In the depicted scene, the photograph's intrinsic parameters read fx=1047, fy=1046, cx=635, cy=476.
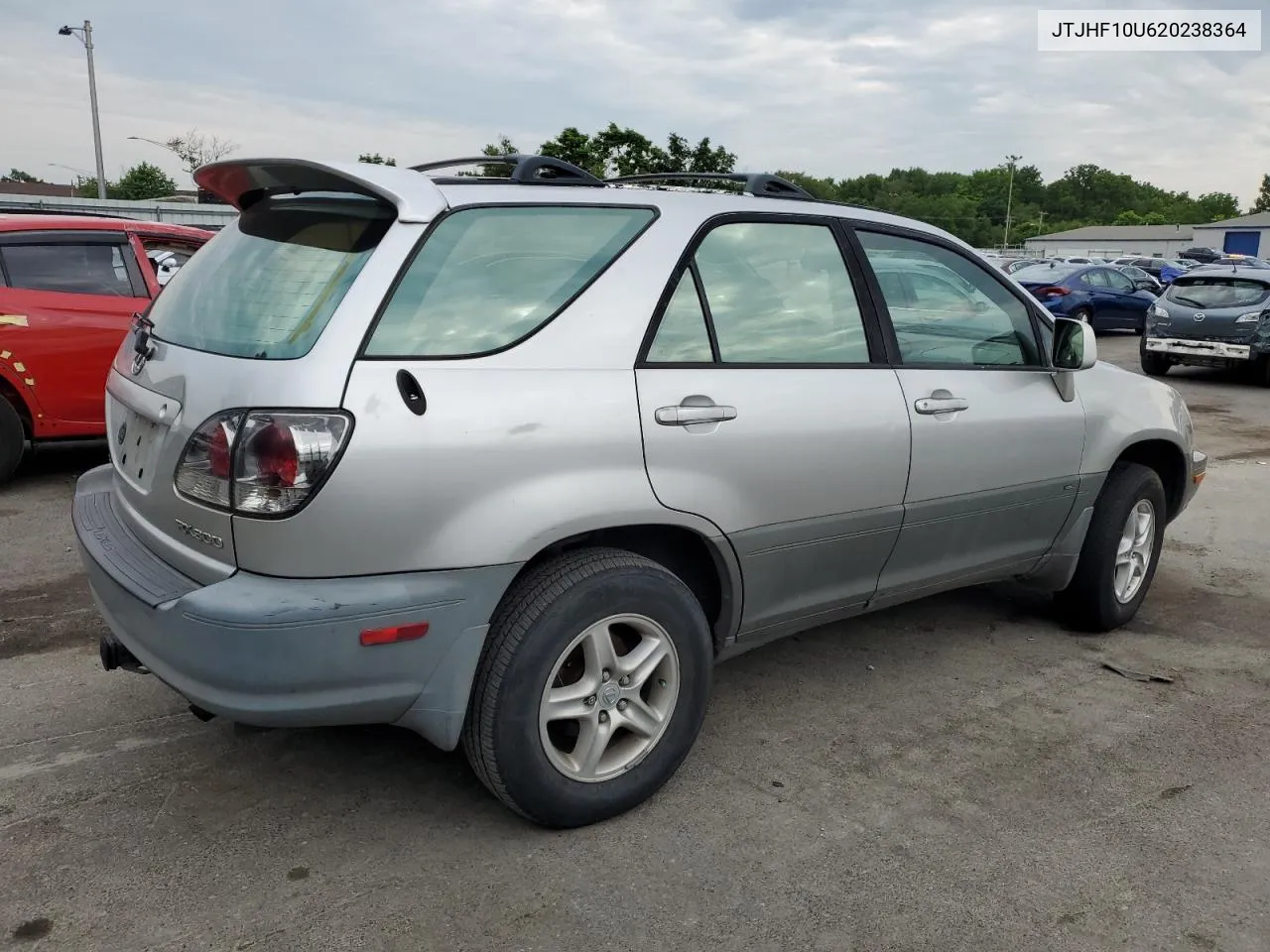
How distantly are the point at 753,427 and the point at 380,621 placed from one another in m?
1.18

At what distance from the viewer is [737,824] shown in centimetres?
288

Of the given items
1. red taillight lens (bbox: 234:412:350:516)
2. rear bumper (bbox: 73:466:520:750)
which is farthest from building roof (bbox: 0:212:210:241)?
red taillight lens (bbox: 234:412:350:516)

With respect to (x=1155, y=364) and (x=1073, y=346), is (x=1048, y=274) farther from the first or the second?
(x=1073, y=346)

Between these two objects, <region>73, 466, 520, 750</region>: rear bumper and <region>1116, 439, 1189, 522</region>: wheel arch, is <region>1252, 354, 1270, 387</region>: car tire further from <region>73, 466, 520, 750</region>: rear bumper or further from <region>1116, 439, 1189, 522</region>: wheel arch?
<region>73, 466, 520, 750</region>: rear bumper

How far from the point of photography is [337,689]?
2.41 metres

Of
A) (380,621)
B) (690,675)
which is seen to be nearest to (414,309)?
(380,621)

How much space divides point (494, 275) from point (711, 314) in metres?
Result: 0.67

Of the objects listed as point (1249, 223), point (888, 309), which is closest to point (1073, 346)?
point (888, 309)

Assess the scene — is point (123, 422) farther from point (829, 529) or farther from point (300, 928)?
point (829, 529)

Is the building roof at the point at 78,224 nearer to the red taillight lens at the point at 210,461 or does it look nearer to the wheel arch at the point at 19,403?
the wheel arch at the point at 19,403

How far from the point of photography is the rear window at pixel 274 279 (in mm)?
2520

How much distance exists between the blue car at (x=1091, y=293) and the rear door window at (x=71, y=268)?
1587 centimetres

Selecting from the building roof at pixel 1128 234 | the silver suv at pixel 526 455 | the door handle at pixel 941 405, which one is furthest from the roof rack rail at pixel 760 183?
the building roof at pixel 1128 234

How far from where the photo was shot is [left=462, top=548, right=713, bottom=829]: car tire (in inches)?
102
